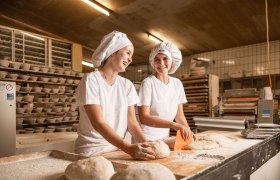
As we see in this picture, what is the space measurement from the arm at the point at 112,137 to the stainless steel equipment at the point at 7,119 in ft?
6.94

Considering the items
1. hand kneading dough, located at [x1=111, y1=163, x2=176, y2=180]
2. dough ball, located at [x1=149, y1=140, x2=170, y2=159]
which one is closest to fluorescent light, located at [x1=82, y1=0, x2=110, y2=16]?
dough ball, located at [x1=149, y1=140, x2=170, y2=159]

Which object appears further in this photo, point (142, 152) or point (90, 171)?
point (142, 152)

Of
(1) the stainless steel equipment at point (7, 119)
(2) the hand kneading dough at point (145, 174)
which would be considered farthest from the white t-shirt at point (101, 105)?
(1) the stainless steel equipment at point (7, 119)

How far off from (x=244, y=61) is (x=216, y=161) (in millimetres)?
7464

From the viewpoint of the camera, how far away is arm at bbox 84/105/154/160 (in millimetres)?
1185

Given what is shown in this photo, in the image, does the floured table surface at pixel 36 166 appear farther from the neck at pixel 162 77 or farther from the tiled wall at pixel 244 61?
the tiled wall at pixel 244 61

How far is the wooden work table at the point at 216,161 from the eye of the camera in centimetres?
87

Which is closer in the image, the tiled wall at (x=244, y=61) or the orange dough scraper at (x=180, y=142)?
the orange dough scraper at (x=180, y=142)

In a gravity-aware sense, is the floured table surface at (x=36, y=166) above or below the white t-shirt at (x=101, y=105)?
below

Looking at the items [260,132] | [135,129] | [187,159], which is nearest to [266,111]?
[260,132]

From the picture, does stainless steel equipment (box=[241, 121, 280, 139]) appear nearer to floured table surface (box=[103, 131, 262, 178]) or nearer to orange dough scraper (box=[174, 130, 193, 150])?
floured table surface (box=[103, 131, 262, 178])

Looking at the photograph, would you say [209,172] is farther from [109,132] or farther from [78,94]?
[78,94]

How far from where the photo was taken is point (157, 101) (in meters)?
2.06

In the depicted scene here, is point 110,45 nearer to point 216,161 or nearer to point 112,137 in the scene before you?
point 112,137
